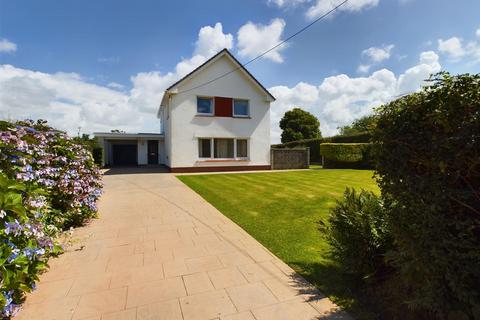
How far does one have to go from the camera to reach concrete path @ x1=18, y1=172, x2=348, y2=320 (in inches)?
98.4

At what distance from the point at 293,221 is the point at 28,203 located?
4.74m

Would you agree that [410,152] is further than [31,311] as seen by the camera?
No

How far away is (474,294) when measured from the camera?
1.65 meters

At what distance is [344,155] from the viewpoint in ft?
62.1

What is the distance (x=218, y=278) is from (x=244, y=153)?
14885mm

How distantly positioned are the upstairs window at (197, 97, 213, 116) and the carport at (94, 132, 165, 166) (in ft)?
24.2

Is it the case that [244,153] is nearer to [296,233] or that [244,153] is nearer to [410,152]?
[296,233]

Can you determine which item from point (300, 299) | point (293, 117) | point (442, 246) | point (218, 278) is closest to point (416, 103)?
point (442, 246)

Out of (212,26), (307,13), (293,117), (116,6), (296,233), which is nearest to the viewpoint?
(296,233)

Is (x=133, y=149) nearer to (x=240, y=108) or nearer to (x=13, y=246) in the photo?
(x=240, y=108)

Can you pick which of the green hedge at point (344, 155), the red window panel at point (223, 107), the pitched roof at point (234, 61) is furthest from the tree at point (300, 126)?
the red window panel at point (223, 107)

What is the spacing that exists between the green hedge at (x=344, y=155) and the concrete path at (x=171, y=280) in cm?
1605

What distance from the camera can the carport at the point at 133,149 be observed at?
2180cm

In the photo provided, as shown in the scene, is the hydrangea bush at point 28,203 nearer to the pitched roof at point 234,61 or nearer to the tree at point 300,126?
the pitched roof at point 234,61
